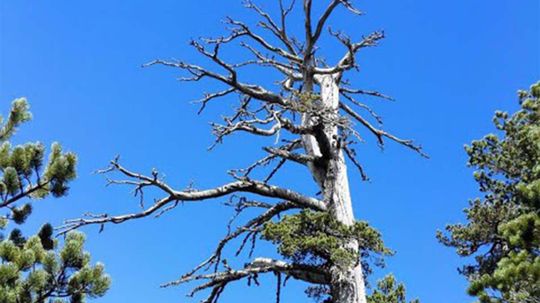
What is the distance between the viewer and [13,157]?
23.5ft

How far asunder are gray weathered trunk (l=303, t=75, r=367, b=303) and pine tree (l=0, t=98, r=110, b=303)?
3.11 m

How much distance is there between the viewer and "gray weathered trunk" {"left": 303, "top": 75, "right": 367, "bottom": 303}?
25.7 ft

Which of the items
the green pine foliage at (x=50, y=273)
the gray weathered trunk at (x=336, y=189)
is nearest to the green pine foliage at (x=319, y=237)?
the gray weathered trunk at (x=336, y=189)

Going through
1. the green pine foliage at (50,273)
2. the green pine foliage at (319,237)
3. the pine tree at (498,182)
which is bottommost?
the green pine foliage at (50,273)

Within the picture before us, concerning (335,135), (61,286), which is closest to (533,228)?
(335,135)

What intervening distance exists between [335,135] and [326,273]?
8.02 ft

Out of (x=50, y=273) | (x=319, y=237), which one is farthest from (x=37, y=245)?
(x=319, y=237)

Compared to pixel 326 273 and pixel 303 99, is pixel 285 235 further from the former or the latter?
pixel 303 99

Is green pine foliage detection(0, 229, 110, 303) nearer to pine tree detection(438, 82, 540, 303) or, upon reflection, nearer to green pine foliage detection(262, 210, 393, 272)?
green pine foliage detection(262, 210, 393, 272)

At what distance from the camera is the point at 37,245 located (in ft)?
22.1

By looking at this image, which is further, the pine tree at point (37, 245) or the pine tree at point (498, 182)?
the pine tree at point (498, 182)

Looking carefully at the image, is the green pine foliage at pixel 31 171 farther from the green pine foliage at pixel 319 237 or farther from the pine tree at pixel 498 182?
the pine tree at pixel 498 182

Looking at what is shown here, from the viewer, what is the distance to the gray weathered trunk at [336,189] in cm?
782

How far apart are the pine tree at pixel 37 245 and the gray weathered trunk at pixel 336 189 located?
3114mm
